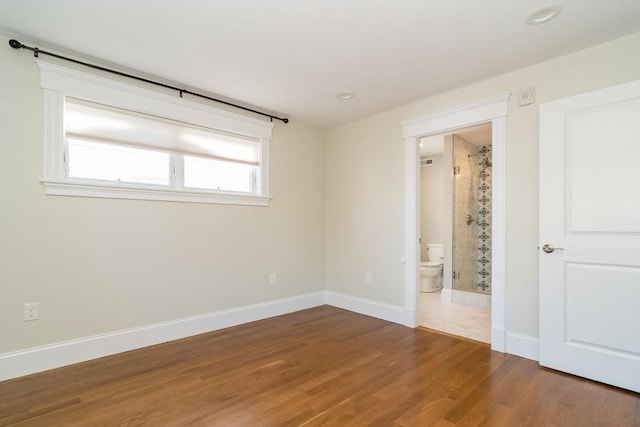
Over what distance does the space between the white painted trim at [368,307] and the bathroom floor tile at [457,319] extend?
29 centimetres

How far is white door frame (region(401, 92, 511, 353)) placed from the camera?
285cm

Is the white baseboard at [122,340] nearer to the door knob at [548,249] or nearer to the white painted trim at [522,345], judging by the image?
the white painted trim at [522,345]

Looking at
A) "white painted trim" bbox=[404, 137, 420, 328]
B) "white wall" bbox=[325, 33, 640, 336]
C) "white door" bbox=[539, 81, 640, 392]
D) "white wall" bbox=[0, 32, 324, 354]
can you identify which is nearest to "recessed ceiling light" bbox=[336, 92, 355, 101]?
"white wall" bbox=[325, 33, 640, 336]

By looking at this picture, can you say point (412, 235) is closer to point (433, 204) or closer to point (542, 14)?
point (542, 14)

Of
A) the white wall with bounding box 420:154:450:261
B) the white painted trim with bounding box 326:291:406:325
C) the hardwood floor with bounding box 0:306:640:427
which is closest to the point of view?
the hardwood floor with bounding box 0:306:640:427

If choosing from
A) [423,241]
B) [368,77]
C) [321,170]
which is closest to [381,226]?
[321,170]

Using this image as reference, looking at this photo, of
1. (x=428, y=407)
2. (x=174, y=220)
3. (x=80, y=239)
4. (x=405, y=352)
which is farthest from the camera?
(x=174, y=220)

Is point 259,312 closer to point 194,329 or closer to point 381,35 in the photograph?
point 194,329

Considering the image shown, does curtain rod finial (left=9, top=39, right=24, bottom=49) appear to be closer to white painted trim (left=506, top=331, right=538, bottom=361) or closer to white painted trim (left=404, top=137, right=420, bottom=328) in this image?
white painted trim (left=404, top=137, right=420, bottom=328)

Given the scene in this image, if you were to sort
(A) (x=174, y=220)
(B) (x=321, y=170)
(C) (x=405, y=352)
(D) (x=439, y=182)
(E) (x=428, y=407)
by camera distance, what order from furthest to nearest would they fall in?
(D) (x=439, y=182) < (B) (x=321, y=170) < (A) (x=174, y=220) < (C) (x=405, y=352) < (E) (x=428, y=407)

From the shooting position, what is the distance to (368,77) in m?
2.91

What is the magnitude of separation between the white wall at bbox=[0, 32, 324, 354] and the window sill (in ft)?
0.18

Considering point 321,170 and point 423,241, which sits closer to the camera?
point 321,170

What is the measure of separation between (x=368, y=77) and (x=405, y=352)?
2.53 metres
